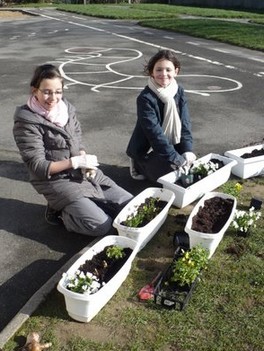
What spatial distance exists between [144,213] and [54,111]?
4.64 feet

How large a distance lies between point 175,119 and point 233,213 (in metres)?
1.57

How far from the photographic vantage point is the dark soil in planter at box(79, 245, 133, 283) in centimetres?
362

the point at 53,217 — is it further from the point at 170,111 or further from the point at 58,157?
the point at 170,111

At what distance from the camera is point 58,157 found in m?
4.57

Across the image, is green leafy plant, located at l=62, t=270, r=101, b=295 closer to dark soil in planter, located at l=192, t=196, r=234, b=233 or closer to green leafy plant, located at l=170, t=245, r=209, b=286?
green leafy plant, located at l=170, t=245, r=209, b=286

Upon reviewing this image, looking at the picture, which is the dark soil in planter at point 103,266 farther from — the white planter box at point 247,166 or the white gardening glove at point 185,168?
the white planter box at point 247,166

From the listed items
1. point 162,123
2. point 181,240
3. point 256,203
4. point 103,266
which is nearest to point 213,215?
point 181,240

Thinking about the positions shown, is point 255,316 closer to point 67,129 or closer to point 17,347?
point 17,347

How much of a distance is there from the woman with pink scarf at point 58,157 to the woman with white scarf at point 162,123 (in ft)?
3.25

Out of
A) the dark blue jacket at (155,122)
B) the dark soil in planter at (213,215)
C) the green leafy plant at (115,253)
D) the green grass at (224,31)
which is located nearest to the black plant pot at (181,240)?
the dark soil in planter at (213,215)

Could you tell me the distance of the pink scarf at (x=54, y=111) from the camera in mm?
4383

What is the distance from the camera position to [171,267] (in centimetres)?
374

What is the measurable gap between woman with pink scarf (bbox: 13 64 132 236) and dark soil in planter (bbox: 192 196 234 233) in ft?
3.04

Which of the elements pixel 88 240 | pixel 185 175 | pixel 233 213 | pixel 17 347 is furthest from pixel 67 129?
pixel 17 347
